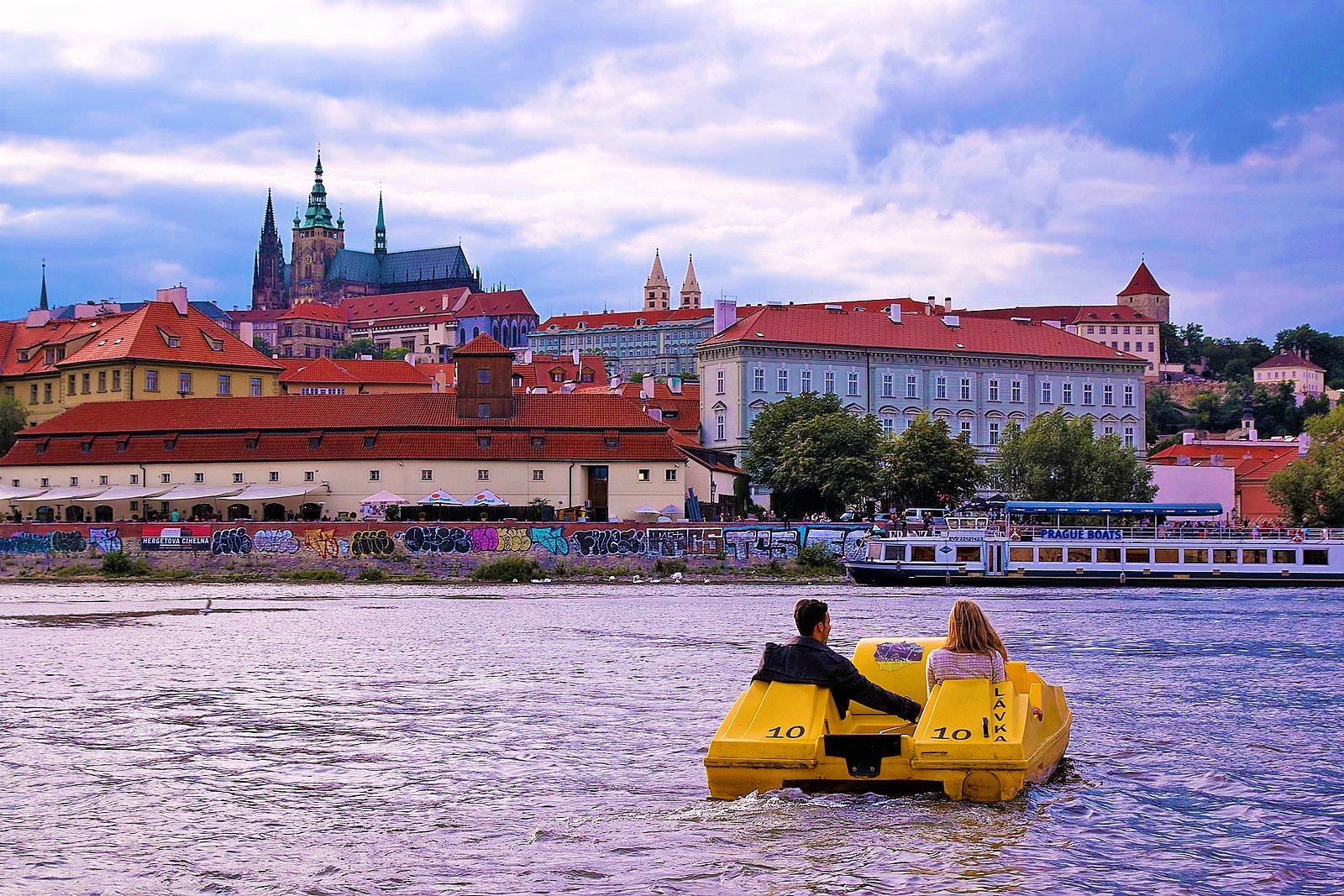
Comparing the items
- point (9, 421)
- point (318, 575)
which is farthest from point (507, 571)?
point (9, 421)

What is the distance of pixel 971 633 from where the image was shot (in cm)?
1584

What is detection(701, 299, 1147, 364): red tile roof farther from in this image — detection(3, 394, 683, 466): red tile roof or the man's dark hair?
the man's dark hair

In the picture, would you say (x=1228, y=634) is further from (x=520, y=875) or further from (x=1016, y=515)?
(x=1016, y=515)

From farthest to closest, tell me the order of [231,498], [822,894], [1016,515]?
[1016,515], [231,498], [822,894]

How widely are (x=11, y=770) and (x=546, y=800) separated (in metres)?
6.37

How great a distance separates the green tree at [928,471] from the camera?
93875 millimetres

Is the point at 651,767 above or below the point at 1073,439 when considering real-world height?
below

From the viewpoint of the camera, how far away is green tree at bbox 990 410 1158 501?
10244 centimetres

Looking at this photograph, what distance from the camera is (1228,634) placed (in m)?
40.9

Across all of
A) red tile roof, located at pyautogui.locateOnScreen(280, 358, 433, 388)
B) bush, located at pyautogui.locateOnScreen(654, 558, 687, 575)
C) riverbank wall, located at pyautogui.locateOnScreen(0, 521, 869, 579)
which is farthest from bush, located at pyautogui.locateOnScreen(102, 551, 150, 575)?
red tile roof, located at pyautogui.locateOnScreen(280, 358, 433, 388)

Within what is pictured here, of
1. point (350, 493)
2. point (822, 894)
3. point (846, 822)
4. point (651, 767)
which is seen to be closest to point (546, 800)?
point (651, 767)

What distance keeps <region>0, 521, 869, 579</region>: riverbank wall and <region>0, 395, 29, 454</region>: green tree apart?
28.3 metres

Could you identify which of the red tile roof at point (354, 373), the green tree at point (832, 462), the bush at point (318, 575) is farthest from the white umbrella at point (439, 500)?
the red tile roof at point (354, 373)

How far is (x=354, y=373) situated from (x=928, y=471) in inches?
2802
